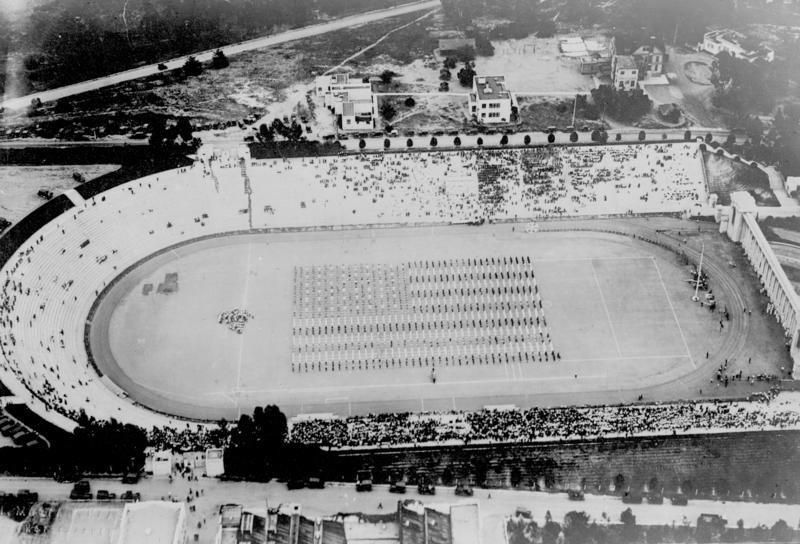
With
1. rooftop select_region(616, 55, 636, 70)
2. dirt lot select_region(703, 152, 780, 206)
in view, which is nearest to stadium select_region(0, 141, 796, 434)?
dirt lot select_region(703, 152, 780, 206)

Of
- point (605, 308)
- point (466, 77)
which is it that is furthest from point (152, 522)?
point (466, 77)

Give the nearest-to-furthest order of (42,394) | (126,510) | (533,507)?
(126,510), (533,507), (42,394)

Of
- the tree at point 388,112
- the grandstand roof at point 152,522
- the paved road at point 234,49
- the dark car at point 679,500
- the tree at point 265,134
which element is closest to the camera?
the grandstand roof at point 152,522

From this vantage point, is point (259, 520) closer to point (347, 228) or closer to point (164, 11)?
point (347, 228)

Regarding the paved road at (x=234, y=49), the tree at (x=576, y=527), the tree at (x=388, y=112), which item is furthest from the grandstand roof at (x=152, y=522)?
the paved road at (x=234, y=49)

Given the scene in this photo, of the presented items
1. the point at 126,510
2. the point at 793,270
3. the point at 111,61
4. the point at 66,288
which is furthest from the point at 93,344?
the point at 793,270

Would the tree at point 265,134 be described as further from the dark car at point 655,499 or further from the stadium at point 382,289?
the dark car at point 655,499

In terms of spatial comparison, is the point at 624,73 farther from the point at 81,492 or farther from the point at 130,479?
the point at 81,492
